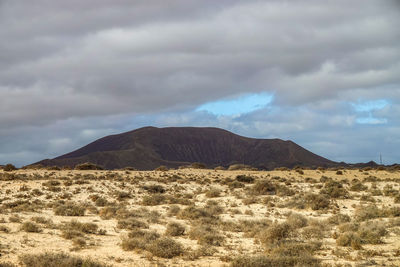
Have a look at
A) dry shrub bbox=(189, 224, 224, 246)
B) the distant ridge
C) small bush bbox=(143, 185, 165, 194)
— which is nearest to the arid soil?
dry shrub bbox=(189, 224, 224, 246)

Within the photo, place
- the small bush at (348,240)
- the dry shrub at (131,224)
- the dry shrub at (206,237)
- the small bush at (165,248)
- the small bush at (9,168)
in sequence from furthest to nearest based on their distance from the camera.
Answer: the small bush at (9,168) < the dry shrub at (131,224) < the dry shrub at (206,237) < the small bush at (348,240) < the small bush at (165,248)

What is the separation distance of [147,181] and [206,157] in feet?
385

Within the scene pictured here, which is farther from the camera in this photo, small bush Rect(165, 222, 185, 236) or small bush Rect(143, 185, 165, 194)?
small bush Rect(143, 185, 165, 194)

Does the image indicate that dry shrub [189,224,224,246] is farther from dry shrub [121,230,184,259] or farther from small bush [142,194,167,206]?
small bush [142,194,167,206]

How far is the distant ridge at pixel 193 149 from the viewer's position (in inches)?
5261

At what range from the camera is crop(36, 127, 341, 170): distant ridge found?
438 feet

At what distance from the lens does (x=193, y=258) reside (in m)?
12.8

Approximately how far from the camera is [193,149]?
165750 mm

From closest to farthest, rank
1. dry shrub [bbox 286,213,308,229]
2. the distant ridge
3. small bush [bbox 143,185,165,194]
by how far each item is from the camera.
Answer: dry shrub [bbox 286,213,308,229]
small bush [bbox 143,185,165,194]
the distant ridge

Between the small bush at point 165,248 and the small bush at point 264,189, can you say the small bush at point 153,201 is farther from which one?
the small bush at point 165,248

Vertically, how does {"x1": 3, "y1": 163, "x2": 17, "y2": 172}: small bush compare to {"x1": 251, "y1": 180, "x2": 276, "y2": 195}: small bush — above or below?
above

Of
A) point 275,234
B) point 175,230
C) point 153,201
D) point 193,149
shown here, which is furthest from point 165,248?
point 193,149

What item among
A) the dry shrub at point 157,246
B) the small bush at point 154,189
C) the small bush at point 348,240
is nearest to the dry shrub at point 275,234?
the small bush at point 348,240

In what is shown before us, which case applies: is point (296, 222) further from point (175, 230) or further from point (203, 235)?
point (175, 230)
